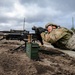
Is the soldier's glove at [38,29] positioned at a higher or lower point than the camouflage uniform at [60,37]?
higher

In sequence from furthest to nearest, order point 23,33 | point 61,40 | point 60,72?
point 61,40
point 23,33
point 60,72

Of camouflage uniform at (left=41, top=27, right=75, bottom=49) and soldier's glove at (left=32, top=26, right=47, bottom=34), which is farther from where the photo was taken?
camouflage uniform at (left=41, top=27, right=75, bottom=49)

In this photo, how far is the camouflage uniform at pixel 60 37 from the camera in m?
13.5

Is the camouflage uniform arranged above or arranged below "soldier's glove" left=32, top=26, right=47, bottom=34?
below

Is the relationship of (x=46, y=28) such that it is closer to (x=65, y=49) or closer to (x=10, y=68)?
(x=65, y=49)

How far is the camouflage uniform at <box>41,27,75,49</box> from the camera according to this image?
1355 cm

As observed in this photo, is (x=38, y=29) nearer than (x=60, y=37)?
Yes

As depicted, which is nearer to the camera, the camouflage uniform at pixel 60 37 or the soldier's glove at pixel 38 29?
the soldier's glove at pixel 38 29

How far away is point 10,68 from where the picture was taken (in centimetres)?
802

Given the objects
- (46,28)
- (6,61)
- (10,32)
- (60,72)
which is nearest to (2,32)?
(10,32)

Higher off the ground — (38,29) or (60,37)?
(38,29)

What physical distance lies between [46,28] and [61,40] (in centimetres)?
108

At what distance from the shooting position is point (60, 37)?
1362 cm

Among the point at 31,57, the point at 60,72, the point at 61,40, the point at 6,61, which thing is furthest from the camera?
the point at 61,40
